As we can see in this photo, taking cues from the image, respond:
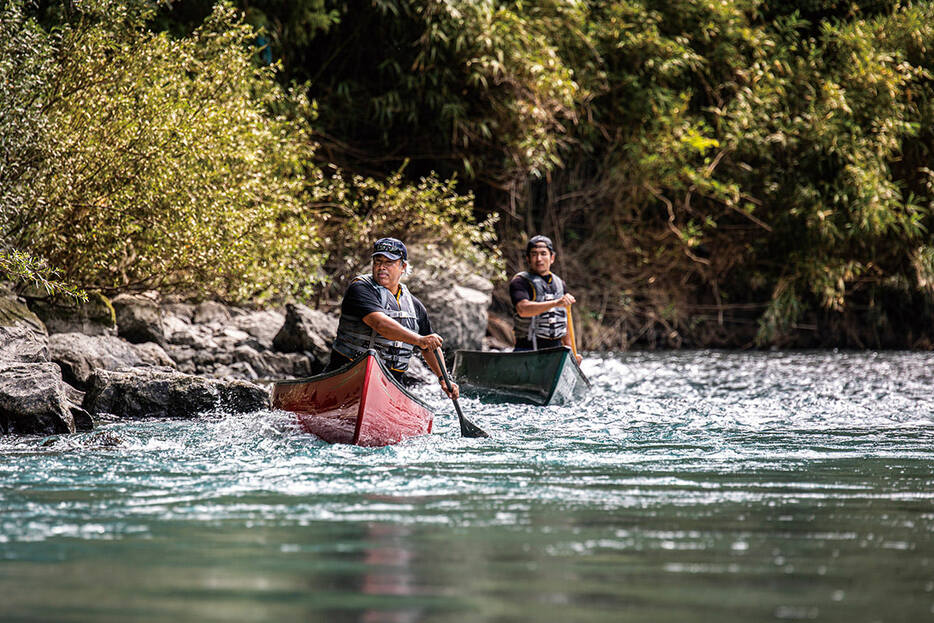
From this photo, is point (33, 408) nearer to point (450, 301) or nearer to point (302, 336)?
point (302, 336)

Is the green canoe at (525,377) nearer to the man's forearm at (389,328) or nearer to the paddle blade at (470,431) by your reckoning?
the paddle blade at (470,431)

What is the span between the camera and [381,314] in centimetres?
682

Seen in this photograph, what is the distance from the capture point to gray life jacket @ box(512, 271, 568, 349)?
31.6ft

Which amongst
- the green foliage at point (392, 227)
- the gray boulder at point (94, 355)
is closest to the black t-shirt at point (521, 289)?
the gray boulder at point (94, 355)

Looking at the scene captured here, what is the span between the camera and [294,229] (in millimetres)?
12469

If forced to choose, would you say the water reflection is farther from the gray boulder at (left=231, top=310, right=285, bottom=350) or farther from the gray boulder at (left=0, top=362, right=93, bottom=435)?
the gray boulder at (left=231, top=310, right=285, bottom=350)

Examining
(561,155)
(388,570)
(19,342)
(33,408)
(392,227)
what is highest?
(561,155)

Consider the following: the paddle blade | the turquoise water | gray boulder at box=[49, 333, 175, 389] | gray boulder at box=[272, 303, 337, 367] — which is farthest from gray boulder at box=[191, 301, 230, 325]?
the paddle blade

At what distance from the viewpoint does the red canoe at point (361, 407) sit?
6.20m

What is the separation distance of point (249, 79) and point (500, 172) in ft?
16.6

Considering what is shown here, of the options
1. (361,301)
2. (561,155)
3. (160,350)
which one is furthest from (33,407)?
(561,155)

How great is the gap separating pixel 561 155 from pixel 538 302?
9.12m

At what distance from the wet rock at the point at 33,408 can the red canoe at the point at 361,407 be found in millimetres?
1461

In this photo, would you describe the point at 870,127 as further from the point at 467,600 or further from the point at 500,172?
the point at 467,600
